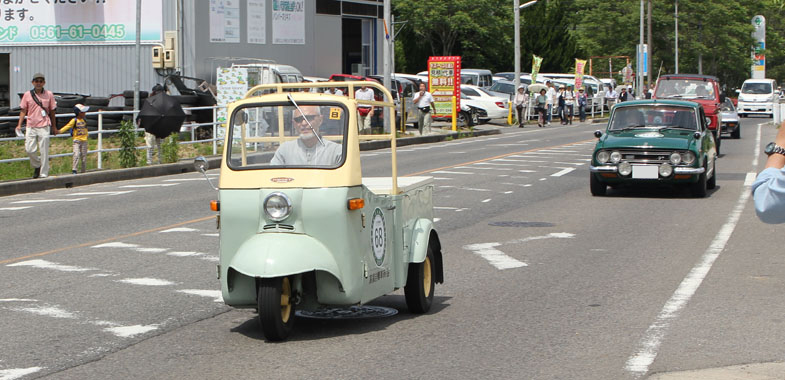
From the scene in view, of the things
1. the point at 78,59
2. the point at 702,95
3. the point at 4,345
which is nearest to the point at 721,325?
the point at 4,345

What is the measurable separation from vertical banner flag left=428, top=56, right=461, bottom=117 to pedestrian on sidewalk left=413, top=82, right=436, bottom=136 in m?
3.02

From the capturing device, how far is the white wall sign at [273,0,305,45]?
43562mm

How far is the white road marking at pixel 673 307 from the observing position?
6812mm

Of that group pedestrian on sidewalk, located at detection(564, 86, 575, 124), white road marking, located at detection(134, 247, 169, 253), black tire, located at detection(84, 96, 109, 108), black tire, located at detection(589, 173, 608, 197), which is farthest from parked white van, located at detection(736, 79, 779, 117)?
white road marking, located at detection(134, 247, 169, 253)

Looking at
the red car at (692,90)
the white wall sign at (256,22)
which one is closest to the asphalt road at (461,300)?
the red car at (692,90)

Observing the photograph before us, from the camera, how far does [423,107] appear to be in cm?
3712

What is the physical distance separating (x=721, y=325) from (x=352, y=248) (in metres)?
2.78

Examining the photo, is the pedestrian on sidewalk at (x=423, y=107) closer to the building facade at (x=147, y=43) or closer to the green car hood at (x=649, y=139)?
the building facade at (x=147, y=43)

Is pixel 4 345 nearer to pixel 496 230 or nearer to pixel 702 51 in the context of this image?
pixel 496 230

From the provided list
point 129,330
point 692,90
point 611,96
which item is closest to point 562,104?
point 611,96

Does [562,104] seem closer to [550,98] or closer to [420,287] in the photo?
[550,98]

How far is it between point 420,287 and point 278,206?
1555 millimetres

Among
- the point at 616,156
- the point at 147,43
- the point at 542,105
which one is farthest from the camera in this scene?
the point at 542,105

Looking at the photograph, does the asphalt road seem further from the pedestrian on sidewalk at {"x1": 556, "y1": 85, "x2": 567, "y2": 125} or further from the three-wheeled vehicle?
the pedestrian on sidewalk at {"x1": 556, "y1": 85, "x2": 567, "y2": 125}
